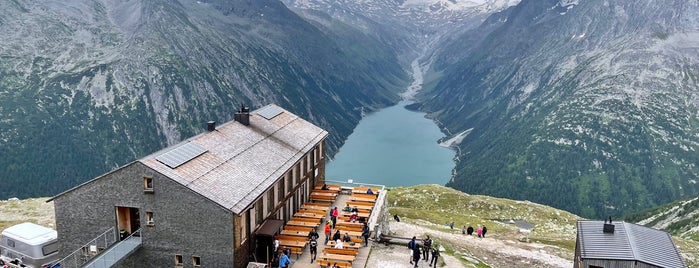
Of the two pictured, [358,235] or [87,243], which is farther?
[358,235]

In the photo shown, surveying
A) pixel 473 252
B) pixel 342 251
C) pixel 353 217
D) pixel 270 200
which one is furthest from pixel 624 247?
pixel 270 200

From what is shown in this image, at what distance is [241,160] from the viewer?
47.0 meters

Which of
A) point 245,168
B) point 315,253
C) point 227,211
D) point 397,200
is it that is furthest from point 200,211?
point 397,200

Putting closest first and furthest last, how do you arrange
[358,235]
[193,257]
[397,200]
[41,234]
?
[193,257], [41,234], [358,235], [397,200]

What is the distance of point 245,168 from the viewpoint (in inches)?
1810

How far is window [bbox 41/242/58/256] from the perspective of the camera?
4297 cm

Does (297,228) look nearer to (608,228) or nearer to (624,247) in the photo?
(608,228)

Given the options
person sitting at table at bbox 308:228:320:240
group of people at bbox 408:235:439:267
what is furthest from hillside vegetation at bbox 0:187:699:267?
person sitting at table at bbox 308:228:320:240

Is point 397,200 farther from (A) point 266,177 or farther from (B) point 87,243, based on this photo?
(B) point 87,243

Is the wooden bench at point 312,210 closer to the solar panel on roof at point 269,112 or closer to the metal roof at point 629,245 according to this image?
the solar panel on roof at point 269,112

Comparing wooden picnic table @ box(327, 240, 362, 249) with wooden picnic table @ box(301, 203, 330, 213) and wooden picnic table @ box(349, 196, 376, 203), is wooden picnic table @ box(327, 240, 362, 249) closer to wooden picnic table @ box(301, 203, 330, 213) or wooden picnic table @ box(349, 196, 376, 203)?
wooden picnic table @ box(301, 203, 330, 213)

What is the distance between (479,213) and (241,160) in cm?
6871

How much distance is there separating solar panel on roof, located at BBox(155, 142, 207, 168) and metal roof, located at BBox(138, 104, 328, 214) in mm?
283

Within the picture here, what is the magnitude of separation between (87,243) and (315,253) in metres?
18.2
